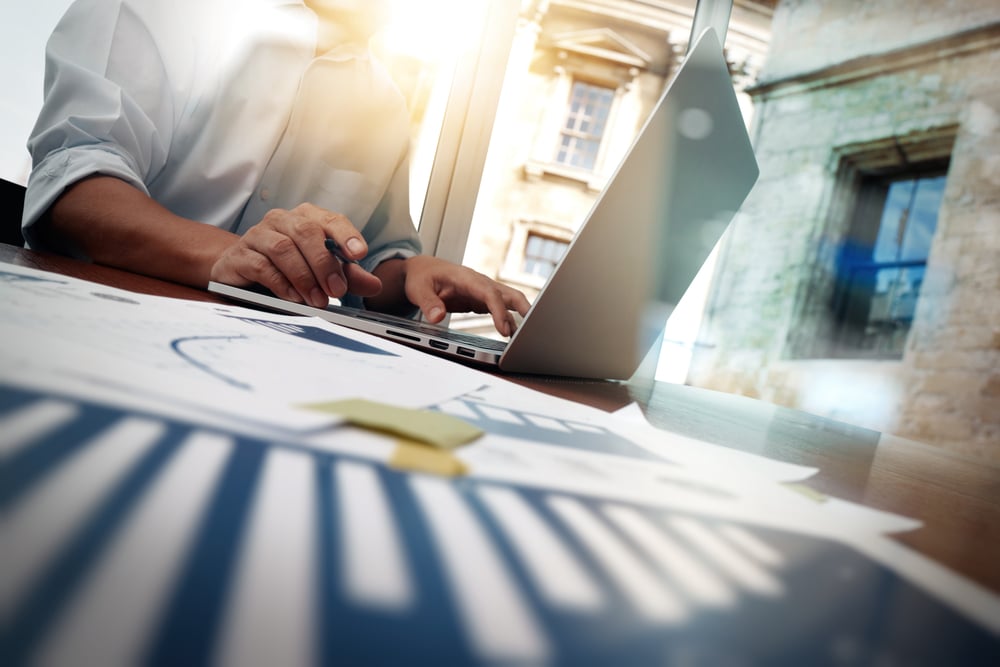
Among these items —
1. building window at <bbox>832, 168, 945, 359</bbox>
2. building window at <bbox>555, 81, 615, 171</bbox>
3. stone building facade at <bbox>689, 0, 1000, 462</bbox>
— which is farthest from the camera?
building window at <bbox>555, 81, 615, 171</bbox>

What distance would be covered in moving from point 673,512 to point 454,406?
11cm

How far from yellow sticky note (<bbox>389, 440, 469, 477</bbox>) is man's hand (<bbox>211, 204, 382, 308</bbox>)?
417 mm

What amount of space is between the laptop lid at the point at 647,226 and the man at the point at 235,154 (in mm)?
175

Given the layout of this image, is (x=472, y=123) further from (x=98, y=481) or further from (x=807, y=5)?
(x=807, y=5)

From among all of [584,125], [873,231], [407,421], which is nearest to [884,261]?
[873,231]

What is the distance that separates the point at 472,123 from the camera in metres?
1.67

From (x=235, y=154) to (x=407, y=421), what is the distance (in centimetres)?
94

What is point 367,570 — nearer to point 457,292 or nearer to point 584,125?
point 457,292

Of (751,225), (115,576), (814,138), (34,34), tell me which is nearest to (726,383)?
(751,225)

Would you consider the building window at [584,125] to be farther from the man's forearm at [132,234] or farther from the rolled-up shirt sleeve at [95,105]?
the man's forearm at [132,234]

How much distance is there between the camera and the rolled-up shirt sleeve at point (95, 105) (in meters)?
0.64

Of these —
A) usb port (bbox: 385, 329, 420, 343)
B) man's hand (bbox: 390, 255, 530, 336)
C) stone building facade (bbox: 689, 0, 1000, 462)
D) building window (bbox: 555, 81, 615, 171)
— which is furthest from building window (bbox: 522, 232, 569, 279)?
usb port (bbox: 385, 329, 420, 343)

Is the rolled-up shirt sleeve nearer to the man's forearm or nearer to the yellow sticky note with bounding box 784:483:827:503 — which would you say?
the man's forearm

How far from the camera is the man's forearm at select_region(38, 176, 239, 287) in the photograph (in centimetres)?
60
